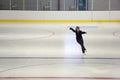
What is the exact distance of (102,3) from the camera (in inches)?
620

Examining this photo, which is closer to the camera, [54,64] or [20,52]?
[54,64]

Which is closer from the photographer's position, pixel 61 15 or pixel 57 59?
pixel 57 59

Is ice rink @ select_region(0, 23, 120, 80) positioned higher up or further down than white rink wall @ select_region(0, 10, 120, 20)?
further down

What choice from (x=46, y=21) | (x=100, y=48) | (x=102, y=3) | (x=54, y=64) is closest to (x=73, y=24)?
(x=46, y=21)

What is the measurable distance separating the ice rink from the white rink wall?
291 cm

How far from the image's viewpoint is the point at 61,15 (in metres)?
14.8

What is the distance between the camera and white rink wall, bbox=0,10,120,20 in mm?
14625

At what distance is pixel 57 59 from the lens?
677 cm

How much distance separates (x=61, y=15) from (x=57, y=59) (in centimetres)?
812

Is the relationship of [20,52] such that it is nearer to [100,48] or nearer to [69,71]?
[100,48]

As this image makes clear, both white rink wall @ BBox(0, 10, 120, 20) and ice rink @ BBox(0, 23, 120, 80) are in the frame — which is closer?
ice rink @ BBox(0, 23, 120, 80)

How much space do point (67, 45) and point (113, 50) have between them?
1.41 meters

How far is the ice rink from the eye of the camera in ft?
16.8

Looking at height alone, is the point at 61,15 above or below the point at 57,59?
above
